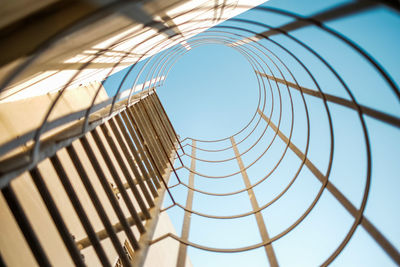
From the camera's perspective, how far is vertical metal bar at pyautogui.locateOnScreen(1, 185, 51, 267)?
7.11 ft

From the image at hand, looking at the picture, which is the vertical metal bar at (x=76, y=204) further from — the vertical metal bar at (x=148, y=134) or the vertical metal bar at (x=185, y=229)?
the vertical metal bar at (x=148, y=134)

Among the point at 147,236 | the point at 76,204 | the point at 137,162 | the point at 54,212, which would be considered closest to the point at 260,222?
the point at 147,236

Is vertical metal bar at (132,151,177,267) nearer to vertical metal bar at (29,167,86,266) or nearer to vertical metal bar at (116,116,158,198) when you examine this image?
vertical metal bar at (116,116,158,198)

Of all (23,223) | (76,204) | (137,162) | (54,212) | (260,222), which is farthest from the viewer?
(137,162)

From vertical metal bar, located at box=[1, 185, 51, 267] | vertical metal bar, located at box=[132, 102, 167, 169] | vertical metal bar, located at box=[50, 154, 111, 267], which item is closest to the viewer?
vertical metal bar, located at box=[1, 185, 51, 267]

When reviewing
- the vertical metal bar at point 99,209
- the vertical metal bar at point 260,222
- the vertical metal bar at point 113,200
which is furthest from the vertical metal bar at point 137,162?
the vertical metal bar at point 260,222

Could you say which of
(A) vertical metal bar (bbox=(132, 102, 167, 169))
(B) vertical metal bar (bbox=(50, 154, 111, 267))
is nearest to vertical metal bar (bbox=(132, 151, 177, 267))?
(B) vertical metal bar (bbox=(50, 154, 111, 267))

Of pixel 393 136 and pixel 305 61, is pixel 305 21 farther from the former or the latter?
pixel 305 61

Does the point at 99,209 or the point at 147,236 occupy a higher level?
the point at 99,209

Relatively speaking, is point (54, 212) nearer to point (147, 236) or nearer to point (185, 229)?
point (147, 236)

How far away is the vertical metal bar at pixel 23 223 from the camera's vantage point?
2.17 meters

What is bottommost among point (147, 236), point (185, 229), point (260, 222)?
point (260, 222)

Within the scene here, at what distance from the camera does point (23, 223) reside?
224cm

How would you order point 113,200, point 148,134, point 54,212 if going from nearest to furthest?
point 54,212
point 113,200
point 148,134
